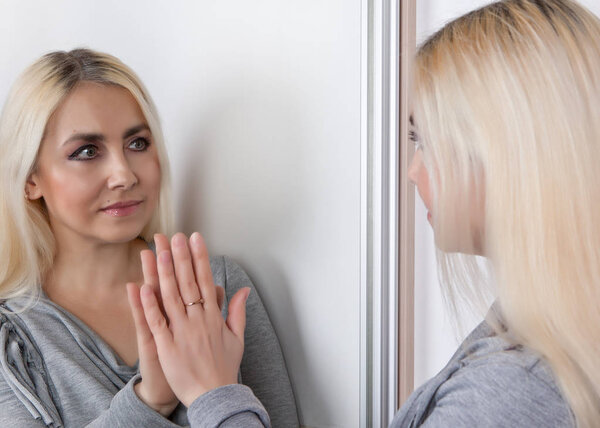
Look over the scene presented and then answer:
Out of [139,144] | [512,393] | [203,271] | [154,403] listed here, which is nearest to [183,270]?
[203,271]

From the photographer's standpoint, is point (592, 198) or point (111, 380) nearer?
point (592, 198)

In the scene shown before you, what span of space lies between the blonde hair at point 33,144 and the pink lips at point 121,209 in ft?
0.22

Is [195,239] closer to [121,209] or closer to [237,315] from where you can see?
[237,315]

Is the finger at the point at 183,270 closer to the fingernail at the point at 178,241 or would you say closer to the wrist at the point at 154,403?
the fingernail at the point at 178,241

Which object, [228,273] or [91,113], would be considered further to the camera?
[228,273]

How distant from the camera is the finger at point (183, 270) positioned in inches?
32.7

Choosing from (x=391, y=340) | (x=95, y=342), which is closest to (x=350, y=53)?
(x=391, y=340)

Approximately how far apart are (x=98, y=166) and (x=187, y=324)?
30 centimetres

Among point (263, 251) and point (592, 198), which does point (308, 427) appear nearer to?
point (263, 251)

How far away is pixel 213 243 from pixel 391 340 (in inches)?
13.4

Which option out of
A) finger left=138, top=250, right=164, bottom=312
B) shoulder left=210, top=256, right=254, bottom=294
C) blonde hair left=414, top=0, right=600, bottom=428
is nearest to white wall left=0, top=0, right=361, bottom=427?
shoulder left=210, top=256, right=254, bottom=294

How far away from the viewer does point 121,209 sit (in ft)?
3.38

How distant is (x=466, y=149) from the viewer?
743 millimetres

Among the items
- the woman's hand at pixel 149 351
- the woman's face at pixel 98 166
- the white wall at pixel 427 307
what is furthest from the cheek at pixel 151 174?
the white wall at pixel 427 307
